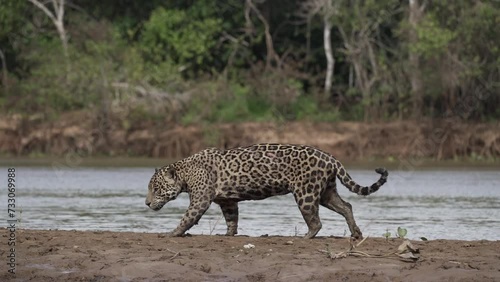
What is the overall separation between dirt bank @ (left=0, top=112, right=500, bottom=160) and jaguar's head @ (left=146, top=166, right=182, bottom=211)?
945 inches

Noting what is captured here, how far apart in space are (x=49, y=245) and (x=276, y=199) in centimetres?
1207

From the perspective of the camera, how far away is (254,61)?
46562mm

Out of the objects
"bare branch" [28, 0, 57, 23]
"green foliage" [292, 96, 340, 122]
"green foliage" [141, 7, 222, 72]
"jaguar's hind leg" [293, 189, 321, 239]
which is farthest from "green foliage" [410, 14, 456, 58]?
"jaguar's hind leg" [293, 189, 321, 239]

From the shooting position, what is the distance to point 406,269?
12.0 meters

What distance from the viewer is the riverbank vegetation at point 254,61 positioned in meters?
40.5

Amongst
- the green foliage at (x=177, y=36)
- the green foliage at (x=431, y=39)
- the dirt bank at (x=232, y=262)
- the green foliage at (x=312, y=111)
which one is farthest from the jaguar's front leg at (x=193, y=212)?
the green foliage at (x=177, y=36)

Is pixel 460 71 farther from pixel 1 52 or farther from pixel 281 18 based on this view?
pixel 1 52

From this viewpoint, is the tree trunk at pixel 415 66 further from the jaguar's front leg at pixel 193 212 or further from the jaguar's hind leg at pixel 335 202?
the jaguar's front leg at pixel 193 212

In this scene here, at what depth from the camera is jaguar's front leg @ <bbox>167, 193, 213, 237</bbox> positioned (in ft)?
47.4

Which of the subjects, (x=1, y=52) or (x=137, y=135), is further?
(x=1, y=52)

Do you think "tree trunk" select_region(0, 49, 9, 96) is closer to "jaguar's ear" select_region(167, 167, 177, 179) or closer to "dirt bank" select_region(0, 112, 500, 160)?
"dirt bank" select_region(0, 112, 500, 160)

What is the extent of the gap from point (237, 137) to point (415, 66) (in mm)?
6354

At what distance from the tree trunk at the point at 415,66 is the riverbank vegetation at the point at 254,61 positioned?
0.05 meters

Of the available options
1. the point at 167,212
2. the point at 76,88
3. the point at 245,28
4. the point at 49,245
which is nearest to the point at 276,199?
the point at 167,212
